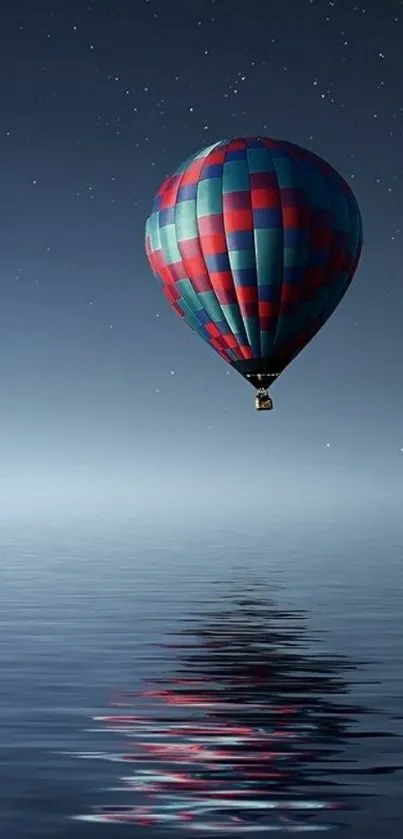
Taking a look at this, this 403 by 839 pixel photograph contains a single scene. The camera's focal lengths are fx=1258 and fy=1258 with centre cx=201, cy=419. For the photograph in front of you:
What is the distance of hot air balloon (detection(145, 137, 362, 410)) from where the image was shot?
36.8 meters

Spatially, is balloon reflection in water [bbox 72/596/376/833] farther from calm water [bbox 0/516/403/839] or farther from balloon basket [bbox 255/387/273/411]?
balloon basket [bbox 255/387/273/411]

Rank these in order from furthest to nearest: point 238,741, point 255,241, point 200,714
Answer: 1. point 255,241
2. point 200,714
3. point 238,741

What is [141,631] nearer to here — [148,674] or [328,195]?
[148,674]

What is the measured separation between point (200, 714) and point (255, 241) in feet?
53.7

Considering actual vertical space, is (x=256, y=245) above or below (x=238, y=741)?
above

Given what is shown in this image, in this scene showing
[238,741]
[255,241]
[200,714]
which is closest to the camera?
[238,741]

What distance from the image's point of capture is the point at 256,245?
36.8 m

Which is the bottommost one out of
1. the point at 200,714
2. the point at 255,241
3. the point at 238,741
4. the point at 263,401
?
the point at 238,741

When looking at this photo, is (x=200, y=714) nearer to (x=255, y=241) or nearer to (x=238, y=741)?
(x=238, y=741)

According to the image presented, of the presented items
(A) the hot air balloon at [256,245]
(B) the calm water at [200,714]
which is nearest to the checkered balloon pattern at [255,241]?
(A) the hot air balloon at [256,245]

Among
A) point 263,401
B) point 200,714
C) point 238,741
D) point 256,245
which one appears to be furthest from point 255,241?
point 238,741

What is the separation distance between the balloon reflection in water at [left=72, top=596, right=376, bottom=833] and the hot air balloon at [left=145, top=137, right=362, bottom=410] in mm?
8557

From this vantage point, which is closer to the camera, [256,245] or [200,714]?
[200,714]

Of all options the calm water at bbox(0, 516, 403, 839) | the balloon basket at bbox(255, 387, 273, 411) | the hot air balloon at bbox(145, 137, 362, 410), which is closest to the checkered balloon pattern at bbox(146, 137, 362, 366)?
the hot air balloon at bbox(145, 137, 362, 410)
